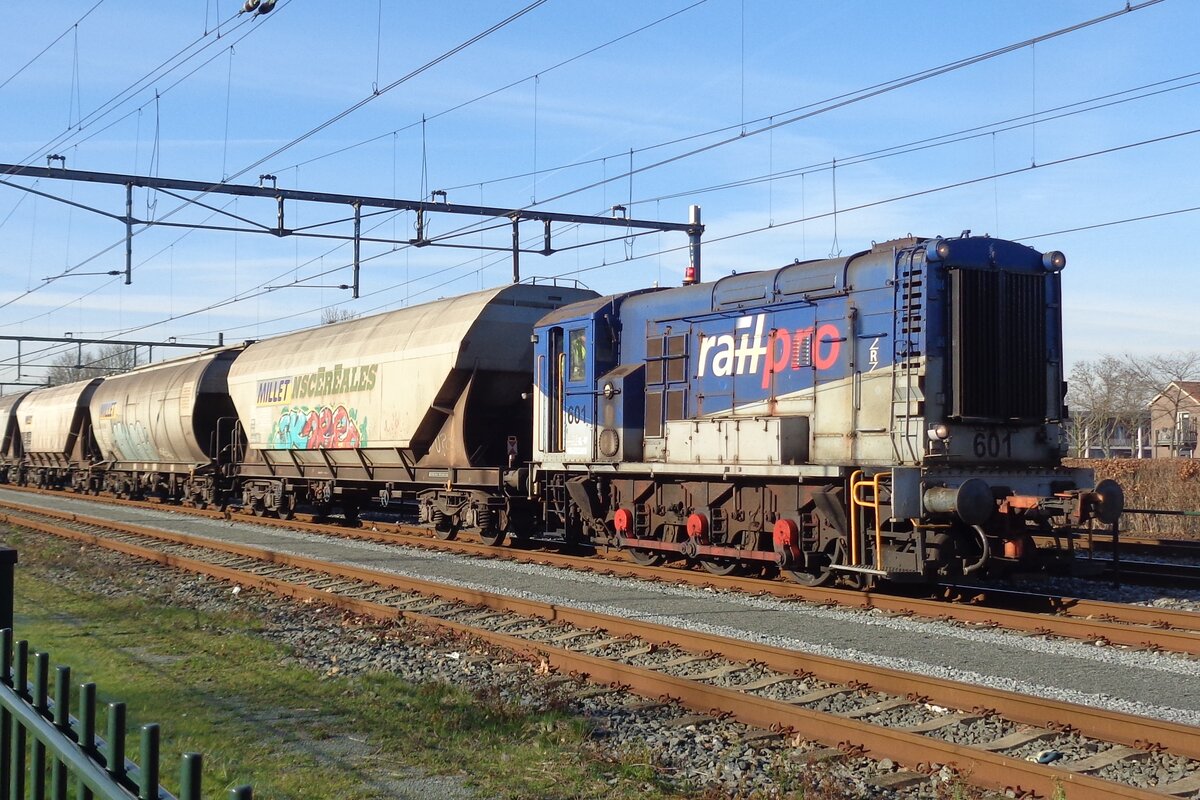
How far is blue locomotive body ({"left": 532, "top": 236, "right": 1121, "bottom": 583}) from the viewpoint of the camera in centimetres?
1152

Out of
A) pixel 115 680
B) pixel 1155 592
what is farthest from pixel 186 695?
pixel 1155 592

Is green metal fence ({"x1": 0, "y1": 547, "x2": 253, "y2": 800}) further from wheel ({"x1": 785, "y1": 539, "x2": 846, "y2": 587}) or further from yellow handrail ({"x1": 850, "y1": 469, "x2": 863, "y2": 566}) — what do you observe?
wheel ({"x1": 785, "y1": 539, "x2": 846, "y2": 587})

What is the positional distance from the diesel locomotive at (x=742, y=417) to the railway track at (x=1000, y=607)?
0.41m

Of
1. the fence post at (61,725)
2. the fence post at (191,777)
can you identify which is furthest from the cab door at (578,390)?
the fence post at (191,777)

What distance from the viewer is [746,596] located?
12.6 meters

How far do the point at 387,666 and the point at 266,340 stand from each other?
743 inches

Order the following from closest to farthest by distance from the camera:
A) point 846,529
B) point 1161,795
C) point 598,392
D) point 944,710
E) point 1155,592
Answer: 1. point 1161,795
2. point 944,710
3. point 846,529
4. point 1155,592
5. point 598,392

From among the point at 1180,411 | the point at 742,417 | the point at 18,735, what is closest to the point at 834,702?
the point at 18,735

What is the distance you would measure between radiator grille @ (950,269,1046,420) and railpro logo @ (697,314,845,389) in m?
1.51

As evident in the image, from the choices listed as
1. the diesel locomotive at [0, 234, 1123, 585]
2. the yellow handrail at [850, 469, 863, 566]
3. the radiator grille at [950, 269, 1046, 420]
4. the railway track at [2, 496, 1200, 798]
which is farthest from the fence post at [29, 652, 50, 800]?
the radiator grille at [950, 269, 1046, 420]

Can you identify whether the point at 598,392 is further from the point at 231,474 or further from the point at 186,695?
the point at 231,474

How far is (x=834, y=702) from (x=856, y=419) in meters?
5.44

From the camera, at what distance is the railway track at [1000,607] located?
9.88m

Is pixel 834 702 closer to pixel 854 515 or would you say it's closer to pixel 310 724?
pixel 310 724
